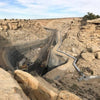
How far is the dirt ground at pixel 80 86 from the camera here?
30.3ft

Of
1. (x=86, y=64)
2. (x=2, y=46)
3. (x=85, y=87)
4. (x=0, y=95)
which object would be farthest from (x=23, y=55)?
(x=0, y=95)

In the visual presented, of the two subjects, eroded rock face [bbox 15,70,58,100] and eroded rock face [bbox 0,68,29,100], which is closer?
eroded rock face [bbox 0,68,29,100]

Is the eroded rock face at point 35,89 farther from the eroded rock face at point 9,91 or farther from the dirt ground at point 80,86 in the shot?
the dirt ground at point 80,86

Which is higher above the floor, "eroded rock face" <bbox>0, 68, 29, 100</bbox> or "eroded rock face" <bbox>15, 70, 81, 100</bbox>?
"eroded rock face" <bbox>0, 68, 29, 100</bbox>

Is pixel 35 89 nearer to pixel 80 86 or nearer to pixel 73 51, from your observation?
pixel 80 86

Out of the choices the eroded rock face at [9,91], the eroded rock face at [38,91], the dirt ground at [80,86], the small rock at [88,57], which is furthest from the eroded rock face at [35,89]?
the small rock at [88,57]

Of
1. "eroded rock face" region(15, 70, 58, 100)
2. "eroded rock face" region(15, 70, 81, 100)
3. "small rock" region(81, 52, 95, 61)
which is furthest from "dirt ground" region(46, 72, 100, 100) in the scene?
"eroded rock face" region(15, 70, 58, 100)

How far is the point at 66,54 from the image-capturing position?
17953 mm

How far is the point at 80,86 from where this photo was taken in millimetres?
10828

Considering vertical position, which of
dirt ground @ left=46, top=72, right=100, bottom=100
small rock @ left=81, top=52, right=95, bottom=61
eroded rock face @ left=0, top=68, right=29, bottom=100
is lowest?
dirt ground @ left=46, top=72, right=100, bottom=100

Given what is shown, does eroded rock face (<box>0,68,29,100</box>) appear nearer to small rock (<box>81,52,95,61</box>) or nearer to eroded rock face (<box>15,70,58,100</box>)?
eroded rock face (<box>15,70,58,100</box>)

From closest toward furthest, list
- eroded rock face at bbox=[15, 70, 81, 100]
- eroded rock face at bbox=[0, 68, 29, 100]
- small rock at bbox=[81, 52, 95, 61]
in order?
1. eroded rock face at bbox=[0, 68, 29, 100]
2. eroded rock face at bbox=[15, 70, 81, 100]
3. small rock at bbox=[81, 52, 95, 61]

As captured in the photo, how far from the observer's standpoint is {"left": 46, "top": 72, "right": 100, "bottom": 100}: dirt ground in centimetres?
923

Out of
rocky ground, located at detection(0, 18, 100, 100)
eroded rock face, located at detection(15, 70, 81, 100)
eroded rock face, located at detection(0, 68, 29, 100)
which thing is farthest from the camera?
rocky ground, located at detection(0, 18, 100, 100)
